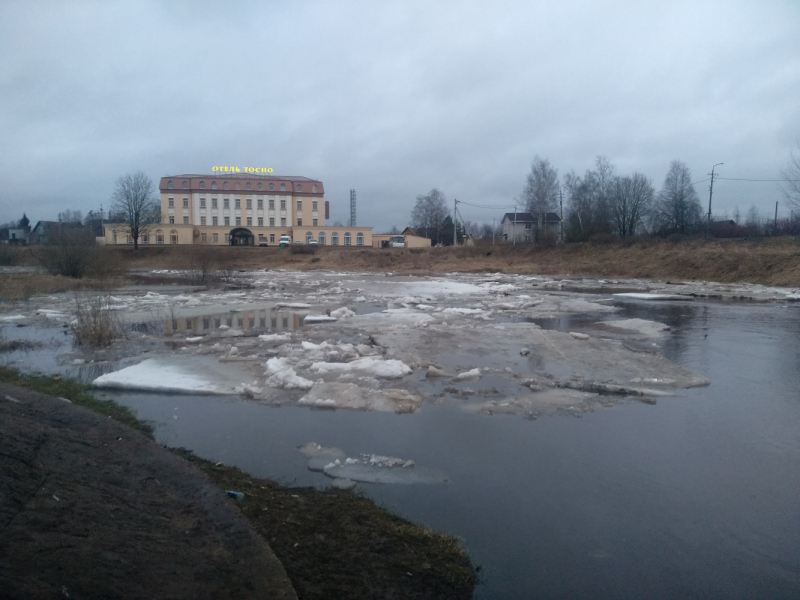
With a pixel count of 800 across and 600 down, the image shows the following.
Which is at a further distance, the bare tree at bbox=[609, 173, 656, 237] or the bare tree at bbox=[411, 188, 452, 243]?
the bare tree at bbox=[411, 188, 452, 243]

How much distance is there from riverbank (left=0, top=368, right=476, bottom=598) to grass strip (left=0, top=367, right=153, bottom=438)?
1767mm

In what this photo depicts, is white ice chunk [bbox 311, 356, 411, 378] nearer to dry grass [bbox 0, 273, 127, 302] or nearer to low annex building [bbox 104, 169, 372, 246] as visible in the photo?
dry grass [bbox 0, 273, 127, 302]

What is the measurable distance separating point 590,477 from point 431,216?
10279cm

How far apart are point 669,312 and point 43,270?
38569 mm

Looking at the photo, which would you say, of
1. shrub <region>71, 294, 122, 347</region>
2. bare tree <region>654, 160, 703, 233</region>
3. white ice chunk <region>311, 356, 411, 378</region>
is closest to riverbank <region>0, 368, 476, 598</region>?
white ice chunk <region>311, 356, 411, 378</region>

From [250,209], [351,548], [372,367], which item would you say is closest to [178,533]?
[351,548]

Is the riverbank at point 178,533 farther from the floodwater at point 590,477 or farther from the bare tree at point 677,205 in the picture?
the bare tree at point 677,205

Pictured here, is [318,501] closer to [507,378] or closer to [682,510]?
[682,510]

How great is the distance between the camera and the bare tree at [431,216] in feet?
348

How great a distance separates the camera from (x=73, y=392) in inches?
340

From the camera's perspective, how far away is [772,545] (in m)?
4.76

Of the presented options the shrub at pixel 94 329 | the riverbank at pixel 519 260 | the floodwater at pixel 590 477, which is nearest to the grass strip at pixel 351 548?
the floodwater at pixel 590 477

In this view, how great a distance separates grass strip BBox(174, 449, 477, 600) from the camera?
3.87m

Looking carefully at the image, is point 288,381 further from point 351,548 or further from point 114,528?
point 114,528
